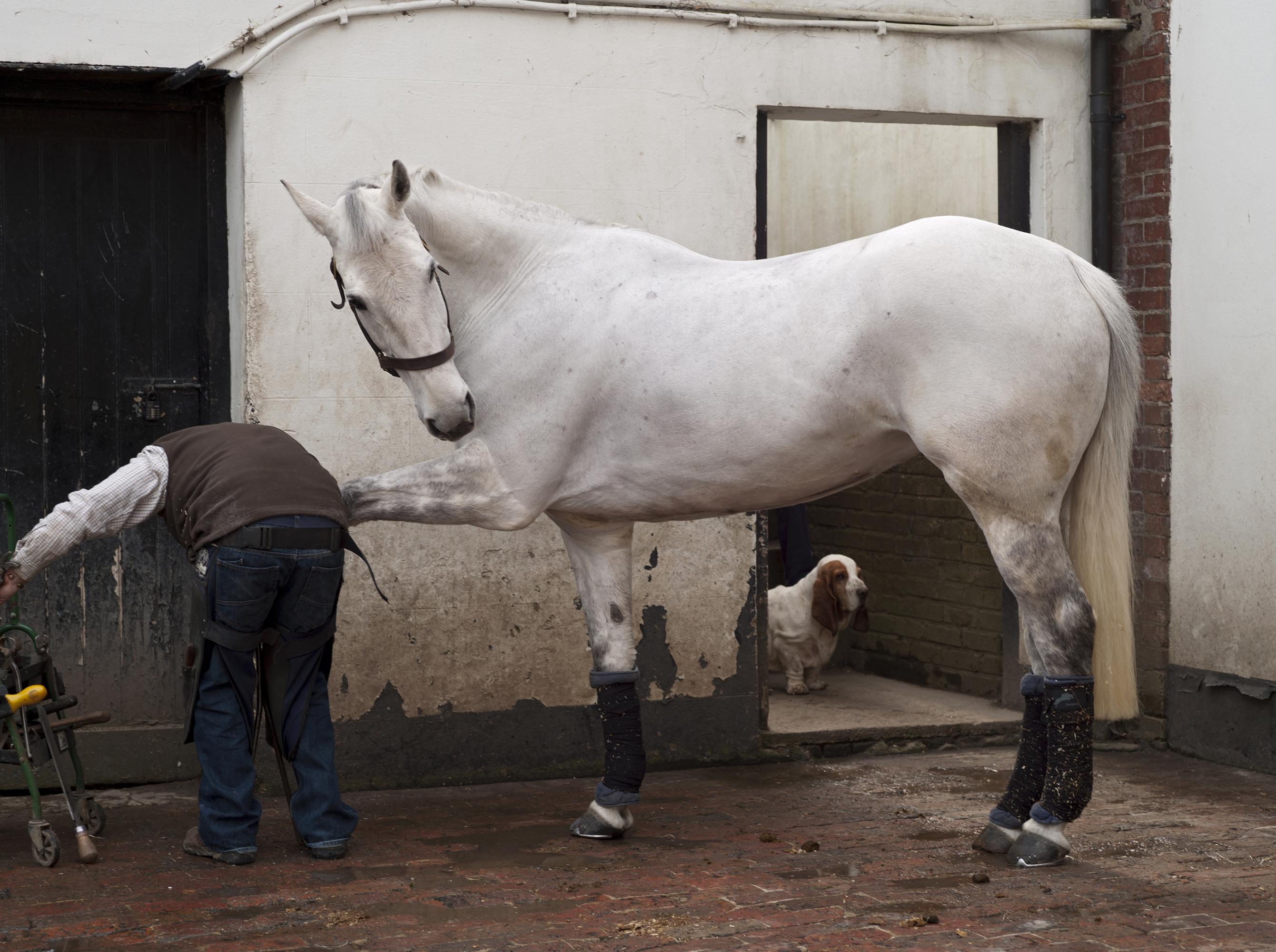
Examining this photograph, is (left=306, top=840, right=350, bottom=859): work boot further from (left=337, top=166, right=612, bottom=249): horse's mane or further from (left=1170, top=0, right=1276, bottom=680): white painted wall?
(left=1170, top=0, right=1276, bottom=680): white painted wall

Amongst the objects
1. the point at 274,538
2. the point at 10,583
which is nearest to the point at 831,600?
the point at 274,538

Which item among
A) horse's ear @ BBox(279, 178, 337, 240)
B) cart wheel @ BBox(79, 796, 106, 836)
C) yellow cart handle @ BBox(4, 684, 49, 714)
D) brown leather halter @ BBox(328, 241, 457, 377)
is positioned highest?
horse's ear @ BBox(279, 178, 337, 240)

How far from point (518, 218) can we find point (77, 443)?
7.08 feet

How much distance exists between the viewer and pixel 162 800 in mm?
5648

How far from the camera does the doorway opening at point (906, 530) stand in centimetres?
708

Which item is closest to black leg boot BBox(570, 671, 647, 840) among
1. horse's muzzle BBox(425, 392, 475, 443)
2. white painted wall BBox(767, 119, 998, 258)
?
horse's muzzle BBox(425, 392, 475, 443)

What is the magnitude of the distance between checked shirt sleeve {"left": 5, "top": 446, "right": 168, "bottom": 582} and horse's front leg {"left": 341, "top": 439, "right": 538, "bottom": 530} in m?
0.58

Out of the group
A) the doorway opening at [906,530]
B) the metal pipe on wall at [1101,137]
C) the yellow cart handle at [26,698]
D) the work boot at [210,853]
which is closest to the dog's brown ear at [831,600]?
the doorway opening at [906,530]

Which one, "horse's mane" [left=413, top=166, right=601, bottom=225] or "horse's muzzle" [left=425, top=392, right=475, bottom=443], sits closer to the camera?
"horse's muzzle" [left=425, top=392, right=475, bottom=443]

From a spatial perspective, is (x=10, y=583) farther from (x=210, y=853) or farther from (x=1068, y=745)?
(x=1068, y=745)

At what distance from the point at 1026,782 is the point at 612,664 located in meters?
1.42

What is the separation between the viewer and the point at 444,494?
4.63 m

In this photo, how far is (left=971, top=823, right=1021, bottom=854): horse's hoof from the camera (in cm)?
475

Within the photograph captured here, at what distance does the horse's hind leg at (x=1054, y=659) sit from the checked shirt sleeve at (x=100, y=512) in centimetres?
258
